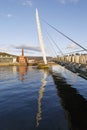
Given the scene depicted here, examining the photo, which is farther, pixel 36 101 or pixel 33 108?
pixel 36 101

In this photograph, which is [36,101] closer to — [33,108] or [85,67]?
[33,108]

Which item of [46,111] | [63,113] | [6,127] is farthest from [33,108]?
[6,127]

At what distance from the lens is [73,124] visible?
2094cm

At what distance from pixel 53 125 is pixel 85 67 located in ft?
28.4

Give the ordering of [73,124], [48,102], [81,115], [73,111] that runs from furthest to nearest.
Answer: [48,102] < [73,111] < [81,115] < [73,124]

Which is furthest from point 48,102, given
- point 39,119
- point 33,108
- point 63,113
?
point 39,119

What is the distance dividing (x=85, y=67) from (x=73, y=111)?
505 cm

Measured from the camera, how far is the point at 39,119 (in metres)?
22.0

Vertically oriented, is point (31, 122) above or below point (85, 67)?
below

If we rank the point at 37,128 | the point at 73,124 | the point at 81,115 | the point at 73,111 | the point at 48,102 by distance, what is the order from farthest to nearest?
the point at 48,102, the point at 73,111, the point at 81,115, the point at 73,124, the point at 37,128

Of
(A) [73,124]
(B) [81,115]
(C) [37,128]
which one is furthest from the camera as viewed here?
(B) [81,115]

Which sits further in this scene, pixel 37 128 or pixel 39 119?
pixel 39 119

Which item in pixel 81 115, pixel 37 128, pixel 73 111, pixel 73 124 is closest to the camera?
pixel 37 128

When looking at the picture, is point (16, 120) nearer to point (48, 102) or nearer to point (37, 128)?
point (37, 128)
